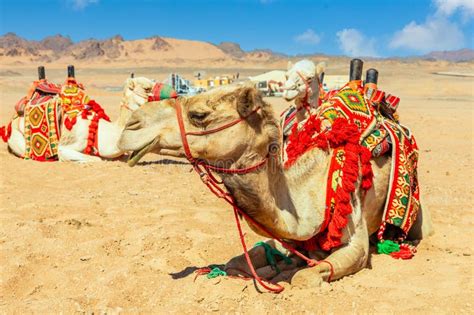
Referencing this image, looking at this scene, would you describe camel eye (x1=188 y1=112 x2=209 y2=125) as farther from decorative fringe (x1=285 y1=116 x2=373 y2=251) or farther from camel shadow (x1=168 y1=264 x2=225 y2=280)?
camel shadow (x1=168 y1=264 x2=225 y2=280)

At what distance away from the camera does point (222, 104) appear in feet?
9.65

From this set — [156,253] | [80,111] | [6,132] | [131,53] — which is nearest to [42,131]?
[80,111]

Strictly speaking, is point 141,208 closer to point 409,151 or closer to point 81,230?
point 81,230

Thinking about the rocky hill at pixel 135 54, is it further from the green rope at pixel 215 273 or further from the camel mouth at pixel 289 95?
the green rope at pixel 215 273

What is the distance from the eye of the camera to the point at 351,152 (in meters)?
3.72

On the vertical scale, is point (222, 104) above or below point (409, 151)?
above

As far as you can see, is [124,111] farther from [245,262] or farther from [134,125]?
[134,125]

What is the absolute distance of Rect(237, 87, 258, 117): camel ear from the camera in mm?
2873

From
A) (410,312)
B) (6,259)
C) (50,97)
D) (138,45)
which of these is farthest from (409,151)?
(138,45)

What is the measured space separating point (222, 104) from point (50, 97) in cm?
719

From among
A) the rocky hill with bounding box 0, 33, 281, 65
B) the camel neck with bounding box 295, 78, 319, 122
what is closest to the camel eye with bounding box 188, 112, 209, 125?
the camel neck with bounding box 295, 78, 319, 122

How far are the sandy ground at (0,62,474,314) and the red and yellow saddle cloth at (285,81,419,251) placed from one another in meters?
0.37

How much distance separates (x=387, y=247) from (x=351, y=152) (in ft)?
3.19

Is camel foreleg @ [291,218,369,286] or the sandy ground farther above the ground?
camel foreleg @ [291,218,369,286]
